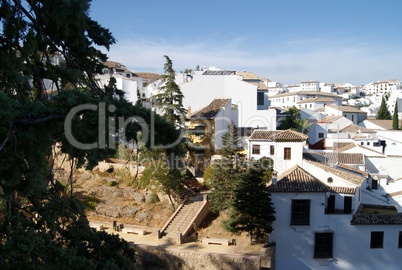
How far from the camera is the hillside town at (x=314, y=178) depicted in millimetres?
15422

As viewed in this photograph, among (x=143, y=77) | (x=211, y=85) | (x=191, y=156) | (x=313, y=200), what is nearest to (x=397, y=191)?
(x=313, y=200)

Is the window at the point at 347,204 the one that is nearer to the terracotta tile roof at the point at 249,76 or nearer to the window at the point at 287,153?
the window at the point at 287,153

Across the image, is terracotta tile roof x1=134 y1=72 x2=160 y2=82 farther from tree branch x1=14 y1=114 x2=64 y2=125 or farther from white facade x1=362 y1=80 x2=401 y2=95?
white facade x1=362 y1=80 x2=401 y2=95

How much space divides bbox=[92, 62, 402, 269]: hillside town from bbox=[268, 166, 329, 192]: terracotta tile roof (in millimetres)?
40

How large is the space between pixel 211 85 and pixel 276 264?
16677 millimetres

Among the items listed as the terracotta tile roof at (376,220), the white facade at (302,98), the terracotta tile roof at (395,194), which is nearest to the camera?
the terracotta tile roof at (376,220)

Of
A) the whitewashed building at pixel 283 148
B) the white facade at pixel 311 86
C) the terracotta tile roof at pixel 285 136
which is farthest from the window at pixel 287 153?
the white facade at pixel 311 86

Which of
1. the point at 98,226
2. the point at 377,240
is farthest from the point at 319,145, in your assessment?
the point at 98,226

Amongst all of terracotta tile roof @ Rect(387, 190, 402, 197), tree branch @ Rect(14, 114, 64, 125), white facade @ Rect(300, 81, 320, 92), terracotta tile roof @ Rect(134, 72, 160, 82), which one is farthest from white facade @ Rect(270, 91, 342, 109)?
tree branch @ Rect(14, 114, 64, 125)

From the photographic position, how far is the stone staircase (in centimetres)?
1673

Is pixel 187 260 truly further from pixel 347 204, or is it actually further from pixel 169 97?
pixel 169 97

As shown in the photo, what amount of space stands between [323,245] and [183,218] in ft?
21.5

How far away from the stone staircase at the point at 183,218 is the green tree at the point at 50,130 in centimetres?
991

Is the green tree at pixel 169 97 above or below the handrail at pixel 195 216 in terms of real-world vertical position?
above
